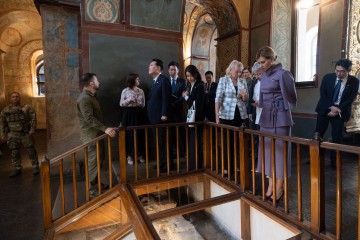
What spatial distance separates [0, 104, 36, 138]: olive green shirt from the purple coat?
484cm

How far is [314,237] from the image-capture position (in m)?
2.01

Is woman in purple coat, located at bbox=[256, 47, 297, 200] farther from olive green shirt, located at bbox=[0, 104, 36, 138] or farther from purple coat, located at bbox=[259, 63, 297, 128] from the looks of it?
olive green shirt, located at bbox=[0, 104, 36, 138]

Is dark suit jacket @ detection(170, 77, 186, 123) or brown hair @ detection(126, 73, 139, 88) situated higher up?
brown hair @ detection(126, 73, 139, 88)

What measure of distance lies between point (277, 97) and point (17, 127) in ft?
17.0

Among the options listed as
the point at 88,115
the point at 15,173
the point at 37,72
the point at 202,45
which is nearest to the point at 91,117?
the point at 88,115

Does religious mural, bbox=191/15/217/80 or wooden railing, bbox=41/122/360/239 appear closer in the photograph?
wooden railing, bbox=41/122/360/239

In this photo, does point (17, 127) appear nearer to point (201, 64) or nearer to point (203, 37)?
point (201, 64)

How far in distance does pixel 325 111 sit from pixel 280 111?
2.03m

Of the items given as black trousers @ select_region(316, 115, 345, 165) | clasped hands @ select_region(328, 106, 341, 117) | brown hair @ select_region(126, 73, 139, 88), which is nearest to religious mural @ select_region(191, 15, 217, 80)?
brown hair @ select_region(126, 73, 139, 88)

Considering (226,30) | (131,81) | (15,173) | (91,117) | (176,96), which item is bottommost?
(15,173)

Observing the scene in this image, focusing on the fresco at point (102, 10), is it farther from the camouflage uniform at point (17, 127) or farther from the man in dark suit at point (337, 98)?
the man in dark suit at point (337, 98)

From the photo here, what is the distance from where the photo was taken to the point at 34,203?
382cm

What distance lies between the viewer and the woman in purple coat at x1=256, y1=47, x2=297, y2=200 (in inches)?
95.7

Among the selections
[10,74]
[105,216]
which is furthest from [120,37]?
[10,74]
